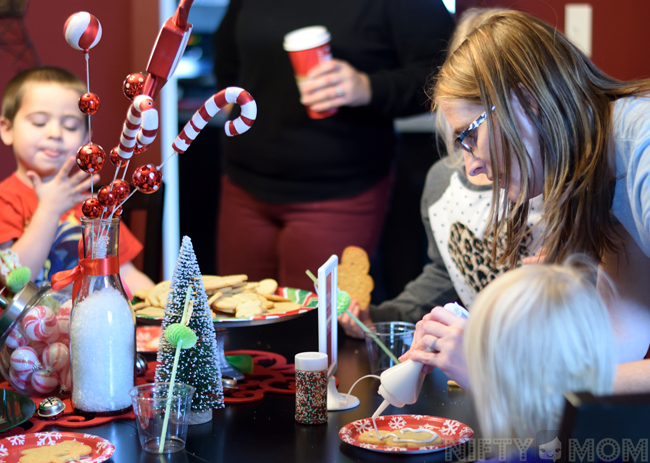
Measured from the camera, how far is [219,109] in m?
1.04

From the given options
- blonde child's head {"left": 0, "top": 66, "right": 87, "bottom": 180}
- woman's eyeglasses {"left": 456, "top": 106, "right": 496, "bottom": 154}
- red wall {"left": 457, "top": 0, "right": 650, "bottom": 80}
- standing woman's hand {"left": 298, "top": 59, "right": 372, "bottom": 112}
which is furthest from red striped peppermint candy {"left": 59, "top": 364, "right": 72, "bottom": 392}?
red wall {"left": 457, "top": 0, "right": 650, "bottom": 80}

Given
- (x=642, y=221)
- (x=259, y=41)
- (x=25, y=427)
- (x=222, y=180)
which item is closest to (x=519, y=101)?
(x=642, y=221)

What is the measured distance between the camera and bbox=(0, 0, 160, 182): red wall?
9.17ft

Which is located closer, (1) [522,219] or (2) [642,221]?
(2) [642,221]

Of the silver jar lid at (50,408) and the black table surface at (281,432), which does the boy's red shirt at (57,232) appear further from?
the black table surface at (281,432)

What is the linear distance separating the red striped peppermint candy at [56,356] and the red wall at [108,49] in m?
1.98

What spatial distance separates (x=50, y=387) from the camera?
1.15 metres

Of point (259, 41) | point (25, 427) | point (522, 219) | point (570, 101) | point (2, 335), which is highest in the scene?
point (259, 41)

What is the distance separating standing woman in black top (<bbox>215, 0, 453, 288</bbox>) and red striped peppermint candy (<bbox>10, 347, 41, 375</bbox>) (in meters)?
1.56

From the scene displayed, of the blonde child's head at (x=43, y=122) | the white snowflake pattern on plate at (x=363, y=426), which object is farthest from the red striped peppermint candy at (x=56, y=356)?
the blonde child's head at (x=43, y=122)

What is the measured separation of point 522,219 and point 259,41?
5.86 feet

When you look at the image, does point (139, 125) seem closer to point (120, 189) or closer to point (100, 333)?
point (120, 189)

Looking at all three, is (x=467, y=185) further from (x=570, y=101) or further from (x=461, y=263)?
(x=570, y=101)

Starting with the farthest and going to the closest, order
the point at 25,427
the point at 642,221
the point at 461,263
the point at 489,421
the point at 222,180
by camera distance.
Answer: the point at 222,180
the point at 461,263
the point at 25,427
the point at 642,221
the point at 489,421
